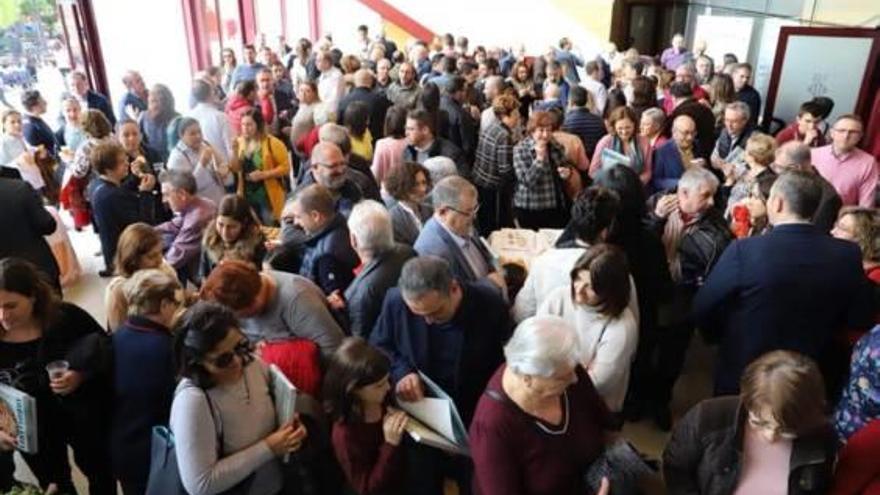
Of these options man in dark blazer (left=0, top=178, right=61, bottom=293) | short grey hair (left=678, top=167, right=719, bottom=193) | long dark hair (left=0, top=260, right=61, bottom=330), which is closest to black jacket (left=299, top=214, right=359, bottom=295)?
long dark hair (left=0, top=260, right=61, bottom=330)

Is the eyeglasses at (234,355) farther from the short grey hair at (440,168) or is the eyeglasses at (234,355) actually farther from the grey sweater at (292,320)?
the short grey hair at (440,168)

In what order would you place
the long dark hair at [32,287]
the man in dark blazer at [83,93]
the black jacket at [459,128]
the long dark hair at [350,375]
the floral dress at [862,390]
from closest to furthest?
the long dark hair at [350,375] → the floral dress at [862,390] → the long dark hair at [32,287] → the black jacket at [459,128] → the man in dark blazer at [83,93]

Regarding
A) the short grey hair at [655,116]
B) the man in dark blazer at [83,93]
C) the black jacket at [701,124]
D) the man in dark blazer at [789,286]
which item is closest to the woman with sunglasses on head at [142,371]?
the man in dark blazer at [789,286]

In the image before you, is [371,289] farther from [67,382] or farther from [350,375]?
[67,382]

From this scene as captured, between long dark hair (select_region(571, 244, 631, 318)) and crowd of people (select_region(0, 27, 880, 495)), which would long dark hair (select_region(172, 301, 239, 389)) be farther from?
long dark hair (select_region(571, 244, 631, 318))

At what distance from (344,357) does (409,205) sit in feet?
5.23

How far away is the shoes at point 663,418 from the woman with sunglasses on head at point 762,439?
164cm

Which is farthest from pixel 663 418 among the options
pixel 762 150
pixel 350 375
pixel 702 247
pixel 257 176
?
pixel 257 176

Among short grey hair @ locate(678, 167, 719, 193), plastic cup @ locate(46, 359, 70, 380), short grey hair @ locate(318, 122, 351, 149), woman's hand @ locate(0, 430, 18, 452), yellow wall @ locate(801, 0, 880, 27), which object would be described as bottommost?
woman's hand @ locate(0, 430, 18, 452)

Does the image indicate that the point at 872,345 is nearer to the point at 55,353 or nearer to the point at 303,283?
the point at 303,283

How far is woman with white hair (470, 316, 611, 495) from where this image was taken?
5.69ft

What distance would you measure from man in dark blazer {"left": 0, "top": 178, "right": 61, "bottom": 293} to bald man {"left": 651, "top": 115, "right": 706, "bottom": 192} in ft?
11.9

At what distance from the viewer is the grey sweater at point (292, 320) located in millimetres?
2365

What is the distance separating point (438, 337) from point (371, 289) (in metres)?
0.45
